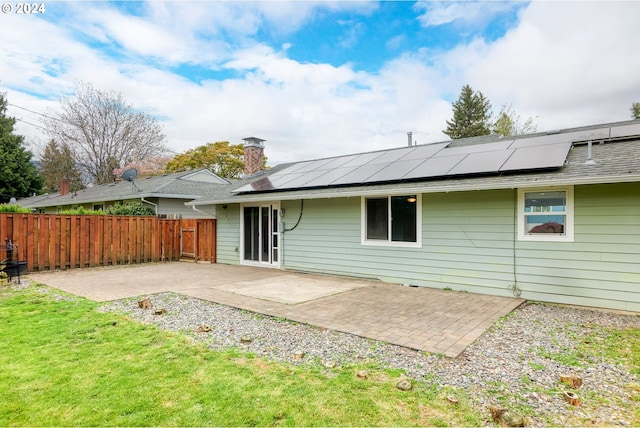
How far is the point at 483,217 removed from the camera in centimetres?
643

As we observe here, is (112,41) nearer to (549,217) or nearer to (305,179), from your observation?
(305,179)

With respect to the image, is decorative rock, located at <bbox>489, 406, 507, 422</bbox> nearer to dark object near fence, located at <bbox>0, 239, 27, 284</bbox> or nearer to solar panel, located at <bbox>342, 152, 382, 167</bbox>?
solar panel, located at <bbox>342, 152, 382, 167</bbox>

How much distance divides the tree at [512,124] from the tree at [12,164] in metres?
36.0

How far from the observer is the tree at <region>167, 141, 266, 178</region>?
1136 inches

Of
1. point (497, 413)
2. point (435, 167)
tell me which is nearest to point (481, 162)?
point (435, 167)

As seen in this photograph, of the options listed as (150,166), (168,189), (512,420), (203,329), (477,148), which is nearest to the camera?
(512,420)

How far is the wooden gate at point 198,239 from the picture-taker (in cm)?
1170

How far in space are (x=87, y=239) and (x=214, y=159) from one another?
20.0 metres

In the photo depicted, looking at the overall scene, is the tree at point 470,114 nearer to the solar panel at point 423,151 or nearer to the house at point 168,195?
the house at point 168,195

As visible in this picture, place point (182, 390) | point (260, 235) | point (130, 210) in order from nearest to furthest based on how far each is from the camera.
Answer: point (182, 390) → point (260, 235) → point (130, 210)

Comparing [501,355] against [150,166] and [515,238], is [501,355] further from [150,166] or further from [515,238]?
[150,166]

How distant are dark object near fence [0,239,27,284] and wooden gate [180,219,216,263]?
183 inches

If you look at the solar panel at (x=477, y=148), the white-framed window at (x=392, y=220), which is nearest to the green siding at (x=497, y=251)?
the white-framed window at (x=392, y=220)

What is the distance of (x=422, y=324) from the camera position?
14.6 ft
